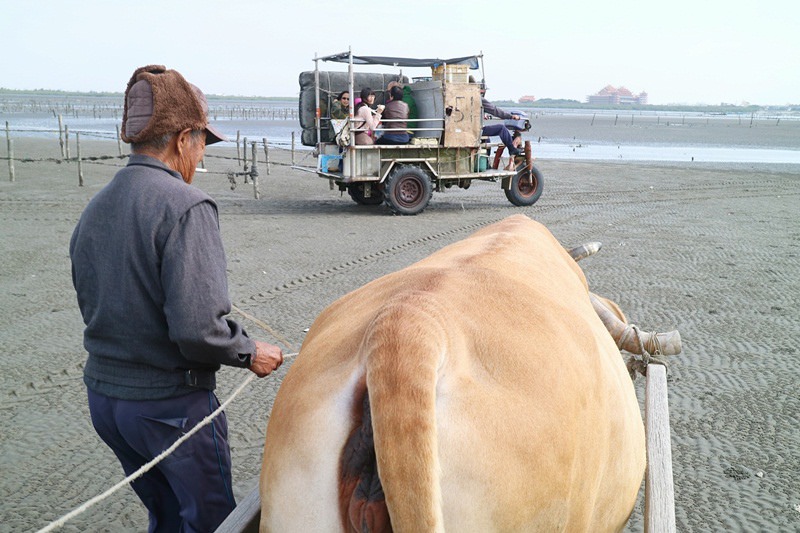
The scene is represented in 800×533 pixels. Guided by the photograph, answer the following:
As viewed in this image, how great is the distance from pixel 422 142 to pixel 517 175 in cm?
242

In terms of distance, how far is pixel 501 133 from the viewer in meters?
13.5

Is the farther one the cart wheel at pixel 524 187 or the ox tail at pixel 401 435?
the cart wheel at pixel 524 187

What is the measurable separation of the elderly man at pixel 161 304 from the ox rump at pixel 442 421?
1.42ft

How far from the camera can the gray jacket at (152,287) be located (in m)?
2.04

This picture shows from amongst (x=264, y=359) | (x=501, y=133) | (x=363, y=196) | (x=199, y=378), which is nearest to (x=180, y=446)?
(x=199, y=378)

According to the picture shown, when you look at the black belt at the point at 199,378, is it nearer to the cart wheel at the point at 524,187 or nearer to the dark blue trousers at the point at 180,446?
the dark blue trousers at the point at 180,446

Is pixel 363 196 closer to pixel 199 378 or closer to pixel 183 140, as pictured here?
pixel 183 140

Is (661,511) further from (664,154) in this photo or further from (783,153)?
(783,153)

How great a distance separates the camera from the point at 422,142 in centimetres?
1263

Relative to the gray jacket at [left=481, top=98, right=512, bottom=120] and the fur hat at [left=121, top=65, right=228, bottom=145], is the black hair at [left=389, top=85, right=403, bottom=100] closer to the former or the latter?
the gray jacket at [left=481, top=98, right=512, bottom=120]

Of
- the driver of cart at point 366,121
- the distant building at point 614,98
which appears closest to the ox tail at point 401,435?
the driver of cart at point 366,121

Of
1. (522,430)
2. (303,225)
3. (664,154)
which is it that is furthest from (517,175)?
(664,154)

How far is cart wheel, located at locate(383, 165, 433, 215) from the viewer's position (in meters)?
12.5

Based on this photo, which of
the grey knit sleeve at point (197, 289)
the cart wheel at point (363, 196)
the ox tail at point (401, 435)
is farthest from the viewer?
the cart wheel at point (363, 196)
